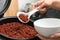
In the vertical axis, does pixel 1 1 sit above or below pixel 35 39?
above

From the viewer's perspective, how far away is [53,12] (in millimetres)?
1135

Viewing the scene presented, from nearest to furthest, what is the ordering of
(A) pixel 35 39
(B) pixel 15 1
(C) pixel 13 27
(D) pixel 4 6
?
(A) pixel 35 39 < (C) pixel 13 27 < (D) pixel 4 6 < (B) pixel 15 1

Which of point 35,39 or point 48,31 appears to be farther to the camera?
point 35,39

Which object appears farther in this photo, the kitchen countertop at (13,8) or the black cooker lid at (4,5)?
the kitchen countertop at (13,8)

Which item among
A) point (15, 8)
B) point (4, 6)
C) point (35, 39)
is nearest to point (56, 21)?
point (35, 39)

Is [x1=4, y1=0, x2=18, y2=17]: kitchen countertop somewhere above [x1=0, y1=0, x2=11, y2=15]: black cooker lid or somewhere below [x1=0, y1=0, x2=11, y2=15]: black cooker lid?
below

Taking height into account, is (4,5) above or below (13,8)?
above

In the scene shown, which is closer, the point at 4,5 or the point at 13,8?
the point at 4,5

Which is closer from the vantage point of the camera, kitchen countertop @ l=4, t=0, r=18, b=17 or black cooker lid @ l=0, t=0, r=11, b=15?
black cooker lid @ l=0, t=0, r=11, b=15

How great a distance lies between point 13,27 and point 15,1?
0.65m

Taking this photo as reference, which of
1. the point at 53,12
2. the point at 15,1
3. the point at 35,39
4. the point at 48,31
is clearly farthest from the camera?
the point at 15,1

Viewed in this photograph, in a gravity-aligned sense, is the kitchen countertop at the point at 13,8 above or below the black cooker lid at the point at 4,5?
below

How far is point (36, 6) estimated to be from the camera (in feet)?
2.95

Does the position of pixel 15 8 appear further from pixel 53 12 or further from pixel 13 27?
pixel 13 27
